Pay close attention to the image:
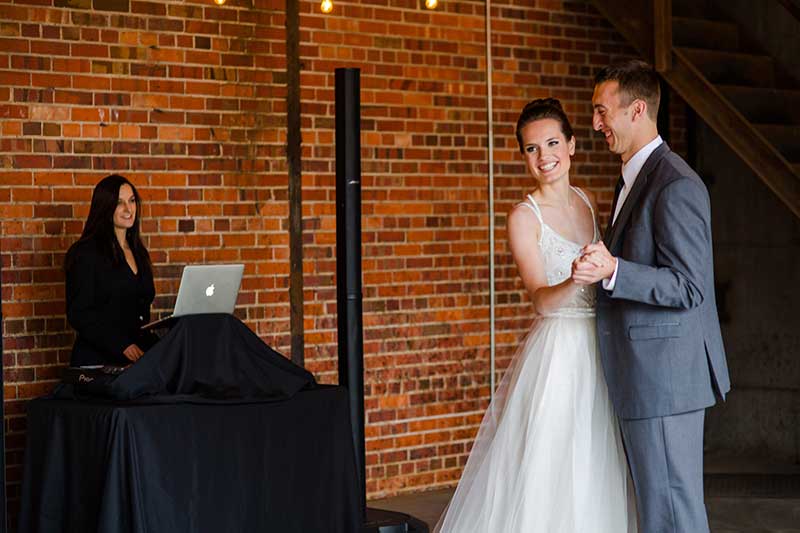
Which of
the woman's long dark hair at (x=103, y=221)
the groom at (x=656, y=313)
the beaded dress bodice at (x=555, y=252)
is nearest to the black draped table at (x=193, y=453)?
the woman's long dark hair at (x=103, y=221)

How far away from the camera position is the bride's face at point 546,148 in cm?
420

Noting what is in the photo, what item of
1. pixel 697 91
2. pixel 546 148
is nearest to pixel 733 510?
pixel 697 91

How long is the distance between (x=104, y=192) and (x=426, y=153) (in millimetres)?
2184

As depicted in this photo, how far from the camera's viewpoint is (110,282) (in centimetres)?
552

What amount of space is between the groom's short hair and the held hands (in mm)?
554

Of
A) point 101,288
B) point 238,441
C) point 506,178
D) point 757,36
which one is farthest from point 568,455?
point 757,36

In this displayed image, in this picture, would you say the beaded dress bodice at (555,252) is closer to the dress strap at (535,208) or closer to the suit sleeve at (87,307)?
the dress strap at (535,208)

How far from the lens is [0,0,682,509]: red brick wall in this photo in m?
5.80

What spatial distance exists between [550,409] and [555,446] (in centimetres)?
12

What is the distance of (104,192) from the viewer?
5.55 m

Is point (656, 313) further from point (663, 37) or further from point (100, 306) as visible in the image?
point (663, 37)

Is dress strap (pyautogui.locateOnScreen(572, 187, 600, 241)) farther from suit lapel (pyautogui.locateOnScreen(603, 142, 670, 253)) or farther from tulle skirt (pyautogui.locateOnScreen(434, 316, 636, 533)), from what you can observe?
suit lapel (pyautogui.locateOnScreen(603, 142, 670, 253))

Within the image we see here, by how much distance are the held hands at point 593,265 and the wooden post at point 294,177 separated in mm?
3288

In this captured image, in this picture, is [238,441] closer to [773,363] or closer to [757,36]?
[773,363]
